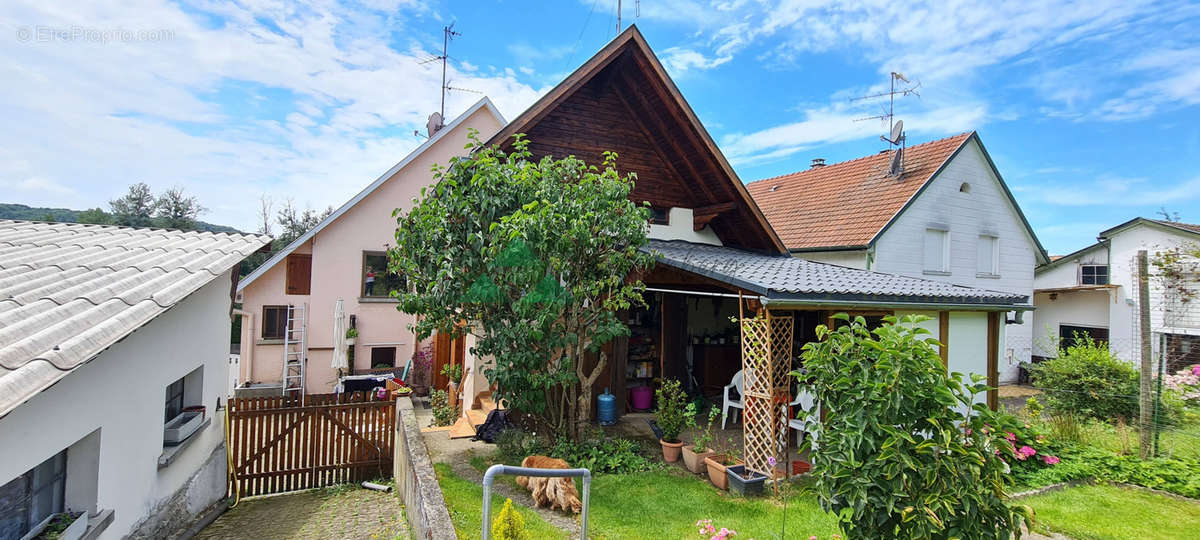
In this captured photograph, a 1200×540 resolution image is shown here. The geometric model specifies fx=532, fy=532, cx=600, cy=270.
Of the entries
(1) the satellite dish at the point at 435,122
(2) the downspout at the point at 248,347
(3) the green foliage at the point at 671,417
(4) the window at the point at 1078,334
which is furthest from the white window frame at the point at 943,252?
(2) the downspout at the point at 248,347

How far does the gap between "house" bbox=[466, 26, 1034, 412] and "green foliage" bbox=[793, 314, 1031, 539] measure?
3.96 metres

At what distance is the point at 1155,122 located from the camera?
656 inches

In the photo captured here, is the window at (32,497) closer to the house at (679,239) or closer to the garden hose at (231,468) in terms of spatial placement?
the garden hose at (231,468)

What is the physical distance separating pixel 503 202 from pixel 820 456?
→ 15.4ft

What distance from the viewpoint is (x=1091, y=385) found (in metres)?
10.6

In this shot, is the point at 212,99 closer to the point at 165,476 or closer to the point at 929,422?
the point at 165,476

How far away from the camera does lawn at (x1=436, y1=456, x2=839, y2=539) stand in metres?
5.19

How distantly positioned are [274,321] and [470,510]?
13.0 metres

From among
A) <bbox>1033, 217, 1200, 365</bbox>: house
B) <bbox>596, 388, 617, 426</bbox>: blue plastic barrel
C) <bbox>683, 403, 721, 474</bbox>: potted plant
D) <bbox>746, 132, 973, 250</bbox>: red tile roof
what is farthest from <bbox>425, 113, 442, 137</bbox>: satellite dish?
<bbox>1033, 217, 1200, 365</bbox>: house

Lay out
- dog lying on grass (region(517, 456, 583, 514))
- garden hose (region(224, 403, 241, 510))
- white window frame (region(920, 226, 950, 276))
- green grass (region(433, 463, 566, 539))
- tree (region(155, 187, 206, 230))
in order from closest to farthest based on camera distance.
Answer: green grass (region(433, 463, 566, 539)), dog lying on grass (region(517, 456, 583, 514)), garden hose (region(224, 403, 241, 510)), white window frame (region(920, 226, 950, 276)), tree (region(155, 187, 206, 230))

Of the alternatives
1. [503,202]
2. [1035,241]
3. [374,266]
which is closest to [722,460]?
[503,202]

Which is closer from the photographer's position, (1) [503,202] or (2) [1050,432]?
(1) [503,202]

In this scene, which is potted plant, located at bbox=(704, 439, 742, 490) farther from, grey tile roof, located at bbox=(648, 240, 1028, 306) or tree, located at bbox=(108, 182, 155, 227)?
tree, located at bbox=(108, 182, 155, 227)

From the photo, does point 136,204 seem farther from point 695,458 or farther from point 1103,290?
point 1103,290
